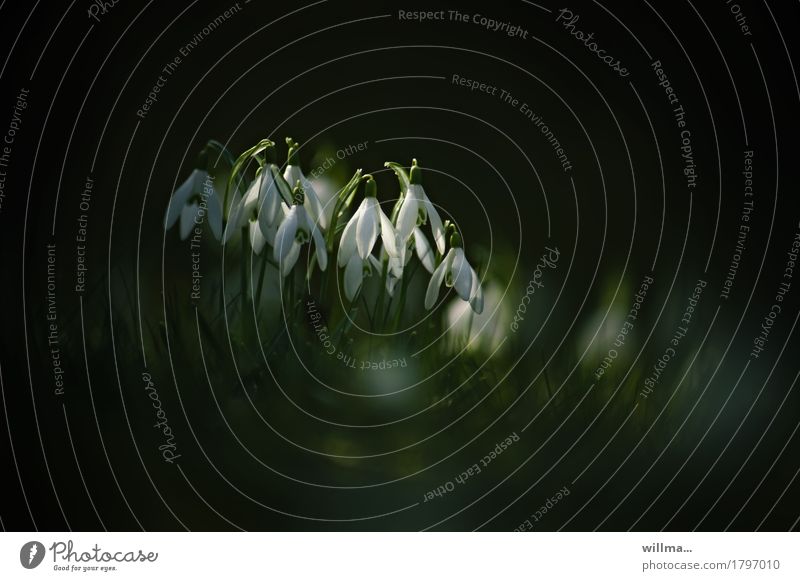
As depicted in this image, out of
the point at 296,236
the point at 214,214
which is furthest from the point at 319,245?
the point at 214,214

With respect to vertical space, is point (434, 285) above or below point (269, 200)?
below

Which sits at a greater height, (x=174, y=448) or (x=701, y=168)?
(x=701, y=168)

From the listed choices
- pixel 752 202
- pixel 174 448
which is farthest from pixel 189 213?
pixel 752 202

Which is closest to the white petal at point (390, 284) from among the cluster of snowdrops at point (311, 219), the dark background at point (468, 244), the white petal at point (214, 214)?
the cluster of snowdrops at point (311, 219)

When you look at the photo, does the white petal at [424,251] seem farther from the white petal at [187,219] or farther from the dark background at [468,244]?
the white petal at [187,219]

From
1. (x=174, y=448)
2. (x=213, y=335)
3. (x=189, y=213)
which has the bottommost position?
(x=174, y=448)

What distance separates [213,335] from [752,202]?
69cm

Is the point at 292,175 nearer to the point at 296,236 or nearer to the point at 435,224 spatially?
the point at 296,236

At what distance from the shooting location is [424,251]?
0.95 meters

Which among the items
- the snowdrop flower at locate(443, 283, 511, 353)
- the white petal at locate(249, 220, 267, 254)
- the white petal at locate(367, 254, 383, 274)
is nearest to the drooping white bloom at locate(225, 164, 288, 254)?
the white petal at locate(249, 220, 267, 254)

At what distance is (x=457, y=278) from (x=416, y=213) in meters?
0.09

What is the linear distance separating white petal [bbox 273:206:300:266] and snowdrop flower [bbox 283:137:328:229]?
0.02 metres
